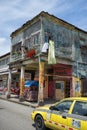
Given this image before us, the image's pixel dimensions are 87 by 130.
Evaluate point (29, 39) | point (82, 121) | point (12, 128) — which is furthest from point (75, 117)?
point (29, 39)

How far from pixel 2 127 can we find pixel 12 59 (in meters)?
17.3

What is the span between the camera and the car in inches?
255

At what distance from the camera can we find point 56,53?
66.1 ft

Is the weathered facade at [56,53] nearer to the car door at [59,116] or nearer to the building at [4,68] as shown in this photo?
the car door at [59,116]

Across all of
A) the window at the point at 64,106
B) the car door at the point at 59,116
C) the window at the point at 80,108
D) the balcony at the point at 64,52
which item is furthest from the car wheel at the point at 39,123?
the balcony at the point at 64,52

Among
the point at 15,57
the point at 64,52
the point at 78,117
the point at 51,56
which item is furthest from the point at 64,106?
the point at 15,57

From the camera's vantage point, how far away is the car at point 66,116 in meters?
6.49

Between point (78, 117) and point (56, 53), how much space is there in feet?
45.8

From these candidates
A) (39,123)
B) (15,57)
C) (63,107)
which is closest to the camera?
(63,107)

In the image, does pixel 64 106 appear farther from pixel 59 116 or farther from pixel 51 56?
pixel 51 56

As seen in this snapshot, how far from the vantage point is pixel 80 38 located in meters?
23.3

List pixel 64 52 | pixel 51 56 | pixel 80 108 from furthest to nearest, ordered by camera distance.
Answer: pixel 64 52, pixel 51 56, pixel 80 108

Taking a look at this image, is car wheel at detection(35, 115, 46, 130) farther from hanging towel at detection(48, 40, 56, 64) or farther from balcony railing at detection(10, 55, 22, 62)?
balcony railing at detection(10, 55, 22, 62)

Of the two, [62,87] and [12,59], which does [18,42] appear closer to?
[12,59]
